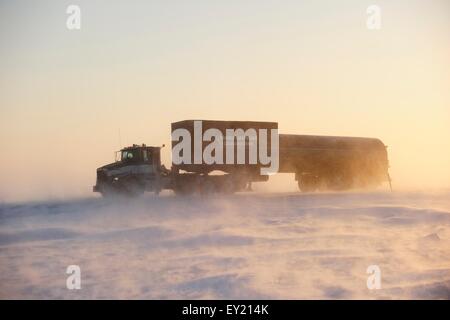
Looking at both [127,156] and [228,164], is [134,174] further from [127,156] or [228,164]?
[228,164]

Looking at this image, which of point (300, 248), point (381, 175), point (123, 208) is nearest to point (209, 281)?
point (300, 248)

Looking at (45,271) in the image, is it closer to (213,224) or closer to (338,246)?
(213,224)

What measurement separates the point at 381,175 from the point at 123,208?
1770 cm

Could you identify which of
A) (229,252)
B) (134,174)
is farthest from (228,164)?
(229,252)

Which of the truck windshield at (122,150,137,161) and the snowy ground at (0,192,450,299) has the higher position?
the truck windshield at (122,150,137,161)

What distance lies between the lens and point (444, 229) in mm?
12906

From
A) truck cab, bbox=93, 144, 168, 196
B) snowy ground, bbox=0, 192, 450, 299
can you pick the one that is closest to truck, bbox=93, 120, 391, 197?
truck cab, bbox=93, 144, 168, 196

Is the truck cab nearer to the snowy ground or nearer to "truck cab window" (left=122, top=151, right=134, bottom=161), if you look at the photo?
"truck cab window" (left=122, top=151, right=134, bottom=161)

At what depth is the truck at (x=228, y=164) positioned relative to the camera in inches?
850

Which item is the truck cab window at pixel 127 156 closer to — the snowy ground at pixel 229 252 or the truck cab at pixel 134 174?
the truck cab at pixel 134 174

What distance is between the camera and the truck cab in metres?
21.5

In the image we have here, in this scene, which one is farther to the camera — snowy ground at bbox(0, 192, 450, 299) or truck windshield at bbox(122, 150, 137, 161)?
truck windshield at bbox(122, 150, 137, 161)

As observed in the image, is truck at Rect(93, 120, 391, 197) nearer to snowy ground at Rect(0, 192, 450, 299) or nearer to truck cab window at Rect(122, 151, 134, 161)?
truck cab window at Rect(122, 151, 134, 161)
